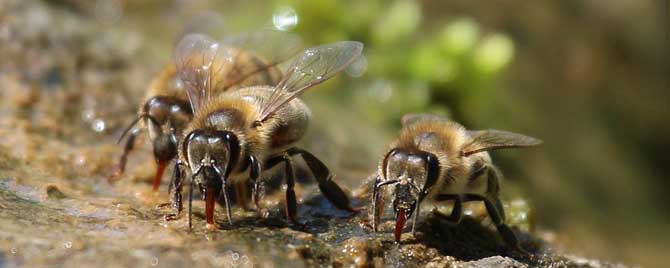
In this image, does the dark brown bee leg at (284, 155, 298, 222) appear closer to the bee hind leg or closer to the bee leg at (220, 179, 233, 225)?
the bee leg at (220, 179, 233, 225)

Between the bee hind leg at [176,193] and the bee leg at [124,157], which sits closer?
the bee hind leg at [176,193]

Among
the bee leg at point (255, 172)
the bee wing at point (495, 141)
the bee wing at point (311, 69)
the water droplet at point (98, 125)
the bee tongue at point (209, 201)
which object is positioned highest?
the bee wing at point (311, 69)

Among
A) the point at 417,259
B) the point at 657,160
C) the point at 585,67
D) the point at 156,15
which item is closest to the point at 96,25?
the point at 156,15

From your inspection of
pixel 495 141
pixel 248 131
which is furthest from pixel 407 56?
pixel 248 131

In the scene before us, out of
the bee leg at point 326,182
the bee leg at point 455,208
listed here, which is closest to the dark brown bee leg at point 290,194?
the bee leg at point 326,182

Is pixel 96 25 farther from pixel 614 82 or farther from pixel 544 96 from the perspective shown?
pixel 614 82

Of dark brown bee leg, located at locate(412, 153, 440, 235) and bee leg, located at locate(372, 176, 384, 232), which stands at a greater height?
dark brown bee leg, located at locate(412, 153, 440, 235)

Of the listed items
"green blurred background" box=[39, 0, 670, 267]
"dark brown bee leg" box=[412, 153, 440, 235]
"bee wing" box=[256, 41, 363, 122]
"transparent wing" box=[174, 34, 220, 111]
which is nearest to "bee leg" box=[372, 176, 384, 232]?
"dark brown bee leg" box=[412, 153, 440, 235]

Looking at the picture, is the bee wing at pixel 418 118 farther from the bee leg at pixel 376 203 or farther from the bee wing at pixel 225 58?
the bee wing at pixel 225 58
